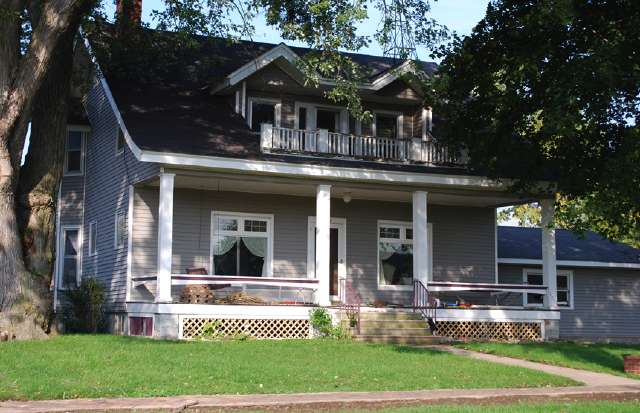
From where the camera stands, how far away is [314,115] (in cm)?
2439

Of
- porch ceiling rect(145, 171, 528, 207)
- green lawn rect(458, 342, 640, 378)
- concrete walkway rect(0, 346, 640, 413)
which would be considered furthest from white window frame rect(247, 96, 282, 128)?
concrete walkway rect(0, 346, 640, 413)

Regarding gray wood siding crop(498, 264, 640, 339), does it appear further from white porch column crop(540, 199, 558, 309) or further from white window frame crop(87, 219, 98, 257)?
white window frame crop(87, 219, 98, 257)

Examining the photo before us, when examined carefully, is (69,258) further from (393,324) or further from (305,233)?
(393,324)

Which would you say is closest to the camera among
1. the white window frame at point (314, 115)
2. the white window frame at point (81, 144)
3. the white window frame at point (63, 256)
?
the white window frame at point (314, 115)

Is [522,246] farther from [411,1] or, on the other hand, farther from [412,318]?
[411,1]

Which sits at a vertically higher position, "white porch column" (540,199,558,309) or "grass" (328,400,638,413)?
"white porch column" (540,199,558,309)

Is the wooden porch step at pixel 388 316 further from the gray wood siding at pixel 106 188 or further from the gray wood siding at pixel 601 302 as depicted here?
the gray wood siding at pixel 601 302

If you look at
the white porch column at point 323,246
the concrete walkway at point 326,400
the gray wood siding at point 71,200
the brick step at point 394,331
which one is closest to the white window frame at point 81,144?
the gray wood siding at point 71,200

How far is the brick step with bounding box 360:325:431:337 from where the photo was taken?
19.9 metres

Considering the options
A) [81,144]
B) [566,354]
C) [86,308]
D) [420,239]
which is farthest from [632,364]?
[81,144]

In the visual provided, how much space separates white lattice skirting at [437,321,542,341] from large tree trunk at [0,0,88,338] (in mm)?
9541

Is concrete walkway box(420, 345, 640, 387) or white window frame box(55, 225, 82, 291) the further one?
white window frame box(55, 225, 82, 291)

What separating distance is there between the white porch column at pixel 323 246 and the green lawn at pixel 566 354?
336cm

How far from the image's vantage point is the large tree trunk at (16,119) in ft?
56.9
